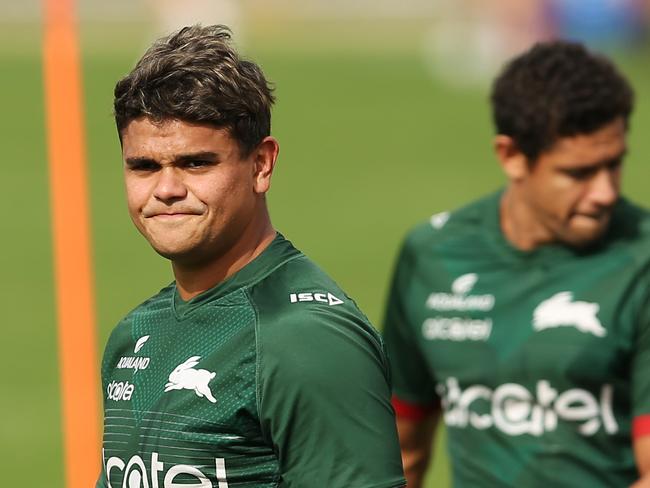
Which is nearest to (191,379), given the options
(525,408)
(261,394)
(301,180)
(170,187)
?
(261,394)

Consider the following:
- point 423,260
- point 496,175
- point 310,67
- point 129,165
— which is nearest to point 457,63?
point 310,67

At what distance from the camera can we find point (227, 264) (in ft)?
13.2

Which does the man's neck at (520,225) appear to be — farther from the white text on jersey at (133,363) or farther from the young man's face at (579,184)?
the white text on jersey at (133,363)

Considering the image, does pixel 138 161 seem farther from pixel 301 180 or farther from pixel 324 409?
pixel 301 180

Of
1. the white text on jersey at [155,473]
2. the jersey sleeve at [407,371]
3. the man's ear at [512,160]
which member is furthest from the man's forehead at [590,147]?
the white text on jersey at [155,473]

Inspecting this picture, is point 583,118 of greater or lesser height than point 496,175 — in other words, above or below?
below

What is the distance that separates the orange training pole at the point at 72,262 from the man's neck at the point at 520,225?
4.38m

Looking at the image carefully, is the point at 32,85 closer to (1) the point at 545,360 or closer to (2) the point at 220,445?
(1) the point at 545,360

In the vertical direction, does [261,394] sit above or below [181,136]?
below

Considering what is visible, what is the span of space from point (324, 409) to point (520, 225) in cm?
265

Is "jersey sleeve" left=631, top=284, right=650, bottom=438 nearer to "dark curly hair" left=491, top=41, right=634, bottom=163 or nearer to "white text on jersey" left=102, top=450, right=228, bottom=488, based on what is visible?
"dark curly hair" left=491, top=41, right=634, bottom=163

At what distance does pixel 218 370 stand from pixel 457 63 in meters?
28.9

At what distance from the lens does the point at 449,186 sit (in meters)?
20.4

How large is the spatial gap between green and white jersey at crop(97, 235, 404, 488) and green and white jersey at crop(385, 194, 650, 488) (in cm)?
187
